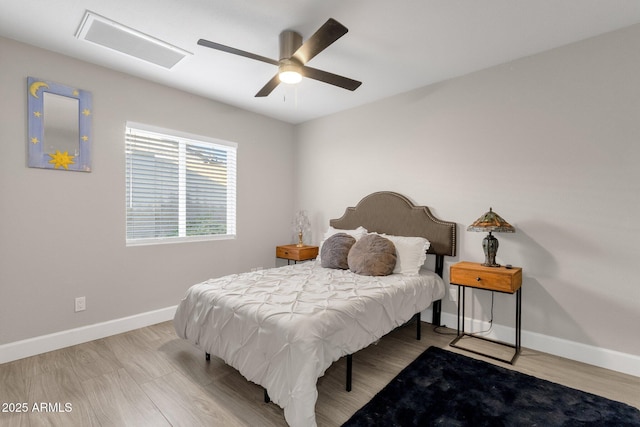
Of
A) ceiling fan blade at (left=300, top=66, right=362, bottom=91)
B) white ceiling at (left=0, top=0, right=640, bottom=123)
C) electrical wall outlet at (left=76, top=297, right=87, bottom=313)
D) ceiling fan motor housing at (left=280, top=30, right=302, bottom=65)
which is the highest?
white ceiling at (left=0, top=0, right=640, bottom=123)

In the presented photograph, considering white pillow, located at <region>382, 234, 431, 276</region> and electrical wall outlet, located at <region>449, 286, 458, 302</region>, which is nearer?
white pillow, located at <region>382, 234, 431, 276</region>

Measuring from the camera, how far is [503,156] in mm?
2805

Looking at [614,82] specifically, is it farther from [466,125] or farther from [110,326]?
[110,326]

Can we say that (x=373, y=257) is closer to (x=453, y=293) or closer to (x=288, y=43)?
(x=453, y=293)

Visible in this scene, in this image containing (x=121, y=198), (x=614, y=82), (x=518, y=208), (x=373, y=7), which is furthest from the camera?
(x=121, y=198)

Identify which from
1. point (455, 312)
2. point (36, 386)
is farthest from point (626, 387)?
point (36, 386)

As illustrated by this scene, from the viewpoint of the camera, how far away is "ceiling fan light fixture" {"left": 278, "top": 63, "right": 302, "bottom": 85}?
223 cm

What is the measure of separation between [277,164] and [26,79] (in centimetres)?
271

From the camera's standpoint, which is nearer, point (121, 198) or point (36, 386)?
point (36, 386)

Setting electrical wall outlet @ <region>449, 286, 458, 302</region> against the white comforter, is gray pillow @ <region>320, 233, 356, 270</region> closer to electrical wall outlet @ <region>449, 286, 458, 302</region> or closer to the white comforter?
the white comforter

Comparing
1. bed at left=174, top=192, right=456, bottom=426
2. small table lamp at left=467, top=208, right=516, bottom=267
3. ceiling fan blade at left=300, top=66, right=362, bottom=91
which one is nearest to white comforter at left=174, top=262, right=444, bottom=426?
bed at left=174, top=192, right=456, bottom=426

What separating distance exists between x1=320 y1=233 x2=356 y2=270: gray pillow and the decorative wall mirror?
239cm

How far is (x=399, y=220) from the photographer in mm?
3424

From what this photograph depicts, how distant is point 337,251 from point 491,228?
4.66ft
